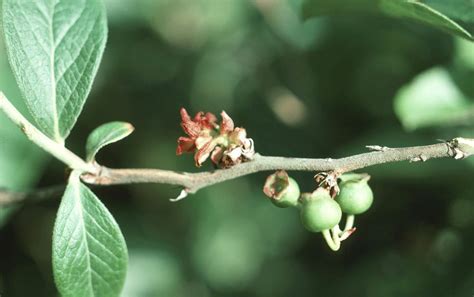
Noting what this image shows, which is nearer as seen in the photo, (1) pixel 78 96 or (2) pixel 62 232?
(2) pixel 62 232

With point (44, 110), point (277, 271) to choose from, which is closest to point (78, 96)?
point (44, 110)

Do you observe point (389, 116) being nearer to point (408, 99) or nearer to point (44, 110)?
point (408, 99)

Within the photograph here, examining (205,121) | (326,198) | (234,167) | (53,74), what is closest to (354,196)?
(326,198)

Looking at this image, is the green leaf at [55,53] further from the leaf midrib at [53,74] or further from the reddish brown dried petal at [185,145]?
the reddish brown dried petal at [185,145]

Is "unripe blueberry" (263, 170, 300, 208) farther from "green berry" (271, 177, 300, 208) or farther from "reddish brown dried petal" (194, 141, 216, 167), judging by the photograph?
"reddish brown dried petal" (194, 141, 216, 167)

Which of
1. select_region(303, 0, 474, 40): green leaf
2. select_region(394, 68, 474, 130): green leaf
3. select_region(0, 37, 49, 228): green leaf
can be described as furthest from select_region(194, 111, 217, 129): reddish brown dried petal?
select_region(0, 37, 49, 228): green leaf

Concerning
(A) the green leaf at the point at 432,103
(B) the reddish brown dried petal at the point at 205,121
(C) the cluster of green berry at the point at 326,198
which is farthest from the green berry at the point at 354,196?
(A) the green leaf at the point at 432,103
